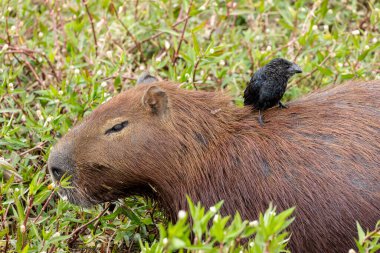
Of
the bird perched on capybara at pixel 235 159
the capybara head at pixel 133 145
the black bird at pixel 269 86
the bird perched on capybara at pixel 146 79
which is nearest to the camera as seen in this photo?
the bird perched on capybara at pixel 235 159

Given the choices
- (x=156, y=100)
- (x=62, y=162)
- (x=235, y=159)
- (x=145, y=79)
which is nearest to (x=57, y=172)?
(x=62, y=162)

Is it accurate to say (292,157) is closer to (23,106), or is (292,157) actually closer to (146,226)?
(146,226)

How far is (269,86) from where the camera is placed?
3.93m

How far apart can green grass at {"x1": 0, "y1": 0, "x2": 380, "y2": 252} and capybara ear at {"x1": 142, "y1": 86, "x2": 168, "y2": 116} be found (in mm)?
630

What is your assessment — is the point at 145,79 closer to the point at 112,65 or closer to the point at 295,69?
the point at 295,69

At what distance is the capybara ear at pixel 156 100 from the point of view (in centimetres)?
358

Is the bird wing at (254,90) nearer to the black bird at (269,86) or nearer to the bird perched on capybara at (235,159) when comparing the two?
the black bird at (269,86)

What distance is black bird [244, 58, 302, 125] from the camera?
3.86m

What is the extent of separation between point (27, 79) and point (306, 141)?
2526mm

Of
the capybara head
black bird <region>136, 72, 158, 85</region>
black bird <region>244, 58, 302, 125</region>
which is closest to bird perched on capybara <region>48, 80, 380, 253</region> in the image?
the capybara head

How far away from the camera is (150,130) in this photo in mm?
3602

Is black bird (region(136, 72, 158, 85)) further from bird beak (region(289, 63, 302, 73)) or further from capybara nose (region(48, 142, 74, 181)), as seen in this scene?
bird beak (region(289, 63, 302, 73))

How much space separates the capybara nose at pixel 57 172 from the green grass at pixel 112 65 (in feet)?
0.26

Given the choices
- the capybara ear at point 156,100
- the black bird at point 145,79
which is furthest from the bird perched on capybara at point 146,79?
the capybara ear at point 156,100
